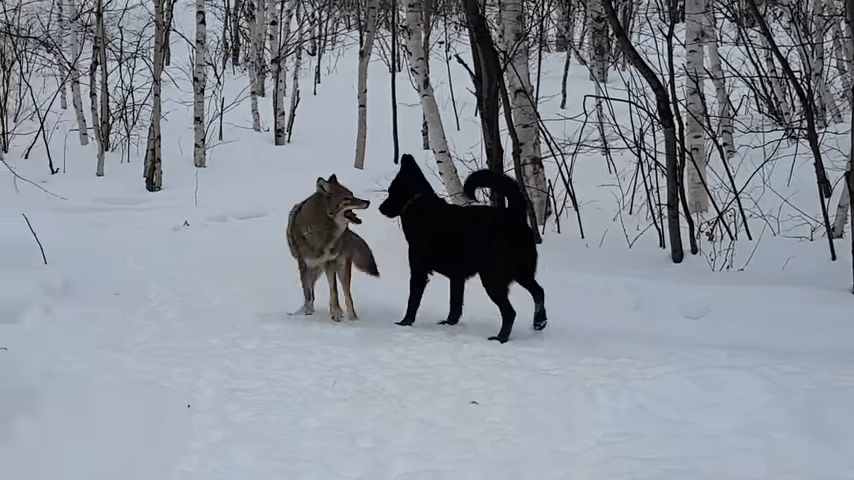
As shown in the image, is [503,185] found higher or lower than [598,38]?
lower

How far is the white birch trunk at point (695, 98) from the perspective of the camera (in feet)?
32.9

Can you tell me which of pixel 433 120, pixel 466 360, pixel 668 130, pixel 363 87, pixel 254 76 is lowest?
pixel 466 360

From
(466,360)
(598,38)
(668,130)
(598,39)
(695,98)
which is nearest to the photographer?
(466,360)

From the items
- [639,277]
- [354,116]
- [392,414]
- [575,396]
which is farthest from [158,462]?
[354,116]

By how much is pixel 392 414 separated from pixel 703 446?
5.36 feet

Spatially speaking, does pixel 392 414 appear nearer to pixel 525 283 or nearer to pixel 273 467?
pixel 273 467

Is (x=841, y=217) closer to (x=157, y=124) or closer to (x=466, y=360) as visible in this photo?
(x=466, y=360)

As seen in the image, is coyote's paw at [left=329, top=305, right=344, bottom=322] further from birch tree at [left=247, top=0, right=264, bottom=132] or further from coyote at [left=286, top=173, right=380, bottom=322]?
birch tree at [left=247, top=0, right=264, bottom=132]

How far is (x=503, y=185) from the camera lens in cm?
591

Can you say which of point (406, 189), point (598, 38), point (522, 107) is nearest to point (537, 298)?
point (406, 189)

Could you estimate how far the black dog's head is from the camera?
648 centimetres

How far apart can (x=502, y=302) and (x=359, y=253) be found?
1.58 meters

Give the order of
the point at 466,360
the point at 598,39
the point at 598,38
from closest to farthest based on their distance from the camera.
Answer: the point at 466,360 < the point at 598,38 < the point at 598,39

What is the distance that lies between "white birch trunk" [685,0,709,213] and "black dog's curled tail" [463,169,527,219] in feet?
16.1
